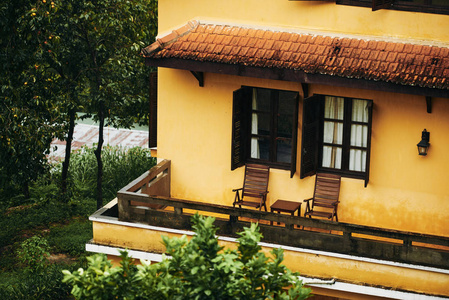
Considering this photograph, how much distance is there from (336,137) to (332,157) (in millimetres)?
396

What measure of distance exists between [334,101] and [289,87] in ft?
2.80

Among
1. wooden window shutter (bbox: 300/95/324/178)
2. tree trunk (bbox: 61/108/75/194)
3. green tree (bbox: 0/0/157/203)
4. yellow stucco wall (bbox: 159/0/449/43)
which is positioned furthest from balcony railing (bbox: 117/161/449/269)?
tree trunk (bbox: 61/108/75/194)

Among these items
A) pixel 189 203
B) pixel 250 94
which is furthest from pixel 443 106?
pixel 189 203

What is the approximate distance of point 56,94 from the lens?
2089 centimetres

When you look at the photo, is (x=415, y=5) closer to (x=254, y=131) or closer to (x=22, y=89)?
(x=254, y=131)

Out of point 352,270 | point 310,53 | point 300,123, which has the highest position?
point 310,53

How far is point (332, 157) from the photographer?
15695mm

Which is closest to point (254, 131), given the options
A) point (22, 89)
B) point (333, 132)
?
point (333, 132)

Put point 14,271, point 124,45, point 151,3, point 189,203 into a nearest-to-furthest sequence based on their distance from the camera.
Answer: point 189,203 < point 14,271 < point 124,45 < point 151,3

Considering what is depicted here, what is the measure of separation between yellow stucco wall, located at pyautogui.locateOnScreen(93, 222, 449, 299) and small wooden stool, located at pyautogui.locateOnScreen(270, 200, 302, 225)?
1213 mm

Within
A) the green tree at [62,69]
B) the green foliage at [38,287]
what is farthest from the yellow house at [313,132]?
the green foliage at [38,287]

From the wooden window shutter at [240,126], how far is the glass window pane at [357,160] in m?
2.01

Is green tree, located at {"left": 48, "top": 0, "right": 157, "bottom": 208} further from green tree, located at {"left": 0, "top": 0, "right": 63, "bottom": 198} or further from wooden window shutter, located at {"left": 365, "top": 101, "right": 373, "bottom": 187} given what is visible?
wooden window shutter, located at {"left": 365, "top": 101, "right": 373, "bottom": 187}

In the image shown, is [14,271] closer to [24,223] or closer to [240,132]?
[24,223]
